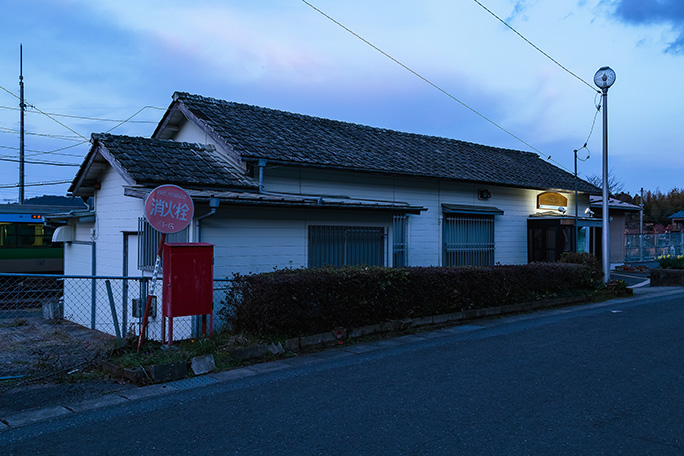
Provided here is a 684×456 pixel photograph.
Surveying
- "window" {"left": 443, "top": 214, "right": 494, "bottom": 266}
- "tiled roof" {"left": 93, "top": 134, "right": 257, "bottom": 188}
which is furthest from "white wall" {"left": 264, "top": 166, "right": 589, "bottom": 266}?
"tiled roof" {"left": 93, "top": 134, "right": 257, "bottom": 188}

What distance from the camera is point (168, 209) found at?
7.24 meters

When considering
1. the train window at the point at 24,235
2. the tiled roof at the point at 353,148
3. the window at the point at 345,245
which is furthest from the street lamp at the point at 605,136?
the train window at the point at 24,235

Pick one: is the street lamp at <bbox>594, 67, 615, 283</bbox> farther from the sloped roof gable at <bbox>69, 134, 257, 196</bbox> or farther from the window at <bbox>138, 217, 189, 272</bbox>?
Answer: the window at <bbox>138, 217, 189, 272</bbox>

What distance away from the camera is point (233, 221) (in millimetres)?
10367

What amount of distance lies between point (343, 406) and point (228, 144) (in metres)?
8.27

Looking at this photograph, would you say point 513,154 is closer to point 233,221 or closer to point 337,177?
point 337,177

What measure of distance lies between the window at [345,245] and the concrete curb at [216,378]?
3.09m

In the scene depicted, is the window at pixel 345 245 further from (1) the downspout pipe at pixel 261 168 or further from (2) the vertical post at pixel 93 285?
(2) the vertical post at pixel 93 285

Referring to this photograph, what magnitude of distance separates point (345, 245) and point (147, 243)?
14.1ft

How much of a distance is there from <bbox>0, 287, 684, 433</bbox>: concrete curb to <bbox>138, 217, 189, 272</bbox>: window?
12.9 ft

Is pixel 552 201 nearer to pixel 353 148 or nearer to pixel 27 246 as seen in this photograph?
pixel 353 148

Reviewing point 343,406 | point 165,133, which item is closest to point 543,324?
point 343,406

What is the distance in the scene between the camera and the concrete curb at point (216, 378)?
530 cm

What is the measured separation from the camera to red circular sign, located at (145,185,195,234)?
7.03 metres
